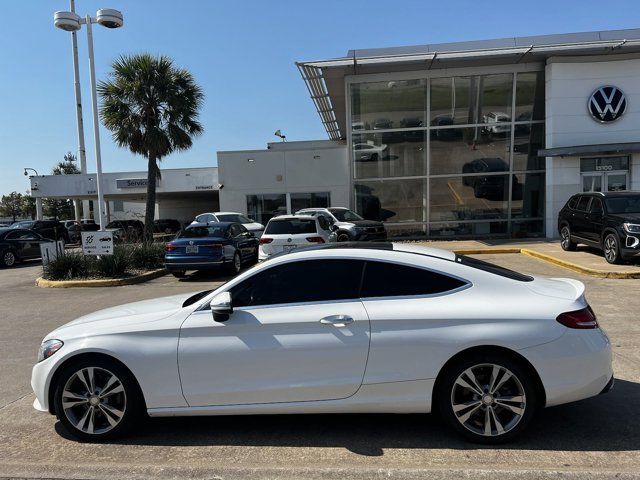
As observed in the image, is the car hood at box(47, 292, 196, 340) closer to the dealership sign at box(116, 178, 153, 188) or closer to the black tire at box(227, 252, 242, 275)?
the black tire at box(227, 252, 242, 275)

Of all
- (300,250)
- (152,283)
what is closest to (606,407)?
(300,250)

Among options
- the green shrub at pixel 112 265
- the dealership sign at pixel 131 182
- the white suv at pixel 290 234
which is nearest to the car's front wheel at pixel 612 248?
the white suv at pixel 290 234

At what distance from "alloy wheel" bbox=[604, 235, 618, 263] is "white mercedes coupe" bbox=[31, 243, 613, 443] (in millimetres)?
9376

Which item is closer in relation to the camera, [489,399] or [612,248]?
[489,399]

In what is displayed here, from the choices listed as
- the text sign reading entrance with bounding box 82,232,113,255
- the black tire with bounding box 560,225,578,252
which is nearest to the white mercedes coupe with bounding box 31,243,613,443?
the text sign reading entrance with bounding box 82,232,113,255

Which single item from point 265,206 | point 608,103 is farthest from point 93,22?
point 608,103

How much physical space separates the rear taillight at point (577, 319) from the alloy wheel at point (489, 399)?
0.55 metres

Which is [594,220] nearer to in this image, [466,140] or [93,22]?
[466,140]

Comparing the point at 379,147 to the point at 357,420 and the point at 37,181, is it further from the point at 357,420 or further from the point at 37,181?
the point at 37,181

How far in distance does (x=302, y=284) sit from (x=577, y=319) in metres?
2.09

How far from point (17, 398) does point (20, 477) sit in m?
1.82

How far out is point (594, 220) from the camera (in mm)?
13000

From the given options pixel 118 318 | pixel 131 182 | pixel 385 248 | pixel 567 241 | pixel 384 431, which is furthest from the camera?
pixel 131 182

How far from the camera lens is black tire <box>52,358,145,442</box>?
383 cm
